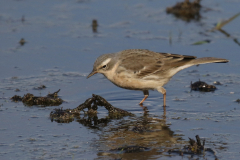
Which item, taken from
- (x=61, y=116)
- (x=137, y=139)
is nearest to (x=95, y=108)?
(x=61, y=116)

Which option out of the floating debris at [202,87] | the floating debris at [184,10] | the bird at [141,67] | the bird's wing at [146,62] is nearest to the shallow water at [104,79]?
the floating debris at [202,87]

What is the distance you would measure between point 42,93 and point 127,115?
2.37 m

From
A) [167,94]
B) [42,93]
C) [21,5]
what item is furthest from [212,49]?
[21,5]

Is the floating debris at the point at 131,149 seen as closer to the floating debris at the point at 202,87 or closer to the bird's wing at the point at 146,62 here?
the bird's wing at the point at 146,62

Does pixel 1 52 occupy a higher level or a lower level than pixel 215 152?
higher

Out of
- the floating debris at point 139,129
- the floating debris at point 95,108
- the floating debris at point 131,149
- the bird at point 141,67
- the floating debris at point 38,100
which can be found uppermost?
the bird at point 141,67

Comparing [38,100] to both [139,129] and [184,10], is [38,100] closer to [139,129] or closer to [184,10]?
[139,129]

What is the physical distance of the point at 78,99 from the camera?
33.0 ft

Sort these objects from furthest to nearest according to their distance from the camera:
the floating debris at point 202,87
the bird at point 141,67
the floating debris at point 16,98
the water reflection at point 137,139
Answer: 1. the floating debris at point 202,87
2. the floating debris at point 16,98
3. the bird at point 141,67
4. the water reflection at point 137,139

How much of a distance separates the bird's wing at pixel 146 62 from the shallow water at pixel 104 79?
795 mm

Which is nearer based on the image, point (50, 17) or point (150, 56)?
point (150, 56)

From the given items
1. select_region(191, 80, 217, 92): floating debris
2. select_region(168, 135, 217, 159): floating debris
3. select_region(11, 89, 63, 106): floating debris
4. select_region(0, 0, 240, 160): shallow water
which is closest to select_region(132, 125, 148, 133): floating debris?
select_region(0, 0, 240, 160): shallow water

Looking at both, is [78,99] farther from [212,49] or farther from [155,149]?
[212,49]

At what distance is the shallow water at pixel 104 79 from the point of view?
7.52m
